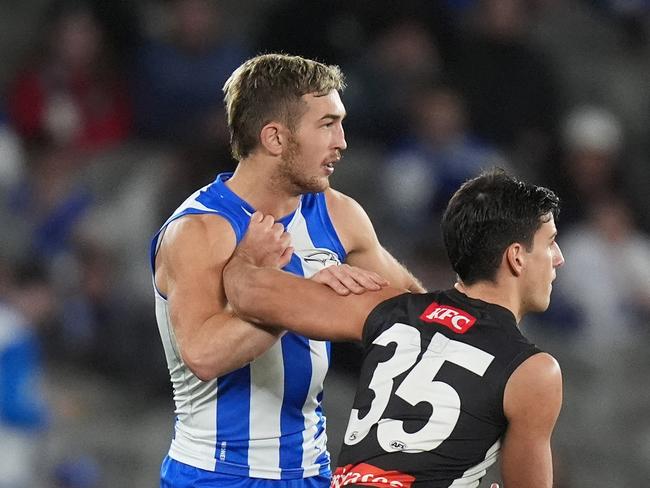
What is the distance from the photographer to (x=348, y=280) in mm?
3262

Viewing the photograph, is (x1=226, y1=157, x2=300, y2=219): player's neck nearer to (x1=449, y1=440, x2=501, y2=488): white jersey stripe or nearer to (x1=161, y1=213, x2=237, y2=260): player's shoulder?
(x1=161, y1=213, x2=237, y2=260): player's shoulder

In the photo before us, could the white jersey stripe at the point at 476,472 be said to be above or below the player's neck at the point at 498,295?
below

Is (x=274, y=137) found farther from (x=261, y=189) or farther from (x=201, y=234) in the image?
(x=201, y=234)

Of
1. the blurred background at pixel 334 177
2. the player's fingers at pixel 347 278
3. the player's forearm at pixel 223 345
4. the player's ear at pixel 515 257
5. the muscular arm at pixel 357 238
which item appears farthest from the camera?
A: the blurred background at pixel 334 177

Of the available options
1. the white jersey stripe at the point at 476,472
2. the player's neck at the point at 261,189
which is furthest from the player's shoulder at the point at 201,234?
the white jersey stripe at the point at 476,472

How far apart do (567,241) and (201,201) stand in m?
4.73

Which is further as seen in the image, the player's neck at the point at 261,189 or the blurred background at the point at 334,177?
the blurred background at the point at 334,177

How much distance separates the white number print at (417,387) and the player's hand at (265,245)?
641 mm

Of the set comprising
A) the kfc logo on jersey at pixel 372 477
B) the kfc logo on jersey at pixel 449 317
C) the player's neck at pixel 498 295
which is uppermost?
the player's neck at pixel 498 295

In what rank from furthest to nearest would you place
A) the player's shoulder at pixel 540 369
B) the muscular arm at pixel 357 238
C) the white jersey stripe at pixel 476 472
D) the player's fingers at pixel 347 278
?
the muscular arm at pixel 357 238
the player's fingers at pixel 347 278
the white jersey stripe at pixel 476 472
the player's shoulder at pixel 540 369

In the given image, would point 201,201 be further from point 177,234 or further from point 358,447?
point 358,447

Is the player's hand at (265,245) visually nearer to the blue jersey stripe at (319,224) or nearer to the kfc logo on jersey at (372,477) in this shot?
the blue jersey stripe at (319,224)

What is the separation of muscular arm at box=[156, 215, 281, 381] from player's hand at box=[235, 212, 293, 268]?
87 mm

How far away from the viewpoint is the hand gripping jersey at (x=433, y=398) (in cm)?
294
